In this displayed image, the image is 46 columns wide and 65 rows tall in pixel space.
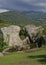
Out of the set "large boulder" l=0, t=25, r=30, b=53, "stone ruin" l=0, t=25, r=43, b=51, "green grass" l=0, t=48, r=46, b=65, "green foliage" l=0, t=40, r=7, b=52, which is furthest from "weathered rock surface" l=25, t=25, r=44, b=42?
"green grass" l=0, t=48, r=46, b=65

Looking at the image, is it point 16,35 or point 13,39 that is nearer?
point 13,39

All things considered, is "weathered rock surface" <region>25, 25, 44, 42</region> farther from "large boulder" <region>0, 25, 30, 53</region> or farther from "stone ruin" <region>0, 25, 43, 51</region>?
"large boulder" <region>0, 25, 30, 53</region>

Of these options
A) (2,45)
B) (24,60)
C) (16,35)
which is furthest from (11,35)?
(24,60)

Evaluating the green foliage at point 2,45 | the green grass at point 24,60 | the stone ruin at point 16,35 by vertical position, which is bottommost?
the green grass at point 24,60

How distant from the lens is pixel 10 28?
68.1m

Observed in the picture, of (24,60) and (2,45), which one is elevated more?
(2,45)

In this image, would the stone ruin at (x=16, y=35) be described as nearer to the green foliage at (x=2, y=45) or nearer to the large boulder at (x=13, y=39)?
the large boulder at (x=13, y=39)

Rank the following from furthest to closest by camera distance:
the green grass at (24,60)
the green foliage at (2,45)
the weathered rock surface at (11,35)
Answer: the weathered rock surface at (11,35)
the green foliage at (2,45)
the green grass at (24,60)

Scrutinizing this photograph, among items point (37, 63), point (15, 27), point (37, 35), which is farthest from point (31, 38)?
point (37, 63)

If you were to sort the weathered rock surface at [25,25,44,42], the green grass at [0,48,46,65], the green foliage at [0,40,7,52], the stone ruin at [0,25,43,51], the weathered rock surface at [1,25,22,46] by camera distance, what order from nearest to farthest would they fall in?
the green grass at [0,48,46,65] → the green foliage at [0,40,7,52] → the stone ruin at [0,25,43,51] → the weathered rock surface at [1,25,22,46] → the weathered rock surface at [25,25,44,42]

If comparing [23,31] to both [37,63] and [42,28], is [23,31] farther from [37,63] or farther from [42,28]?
[37,63]

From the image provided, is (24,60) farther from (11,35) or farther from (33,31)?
(11,35)

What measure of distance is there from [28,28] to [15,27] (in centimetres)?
389

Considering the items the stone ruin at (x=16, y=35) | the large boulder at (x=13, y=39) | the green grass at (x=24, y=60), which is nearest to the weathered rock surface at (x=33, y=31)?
the stone ruin at (x=16, y=35)
